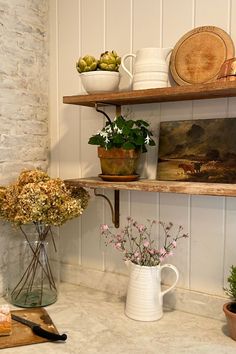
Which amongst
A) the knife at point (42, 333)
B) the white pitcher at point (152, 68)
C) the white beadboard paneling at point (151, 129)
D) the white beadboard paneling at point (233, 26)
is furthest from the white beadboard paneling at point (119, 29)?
the knife at point (42, 333)

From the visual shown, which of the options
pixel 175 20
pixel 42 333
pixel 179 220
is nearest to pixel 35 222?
pixel 42 333

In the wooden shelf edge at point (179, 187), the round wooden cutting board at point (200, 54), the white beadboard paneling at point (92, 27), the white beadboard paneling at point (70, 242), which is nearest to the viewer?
the wooden shelf edge at point (179, 187)

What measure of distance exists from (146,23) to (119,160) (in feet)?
1.67

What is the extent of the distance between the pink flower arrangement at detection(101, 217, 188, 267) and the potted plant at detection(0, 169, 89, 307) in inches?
6.5

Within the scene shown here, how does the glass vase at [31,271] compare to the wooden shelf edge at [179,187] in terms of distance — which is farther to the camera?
the glass vase at [31,271]

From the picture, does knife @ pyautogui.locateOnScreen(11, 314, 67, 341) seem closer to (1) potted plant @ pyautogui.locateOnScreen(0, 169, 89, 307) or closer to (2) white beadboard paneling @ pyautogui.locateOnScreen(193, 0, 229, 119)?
(1) potted plant @ pyautogui.locateOnScreen(0, 169, 89, 307)

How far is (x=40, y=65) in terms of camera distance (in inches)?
64.6

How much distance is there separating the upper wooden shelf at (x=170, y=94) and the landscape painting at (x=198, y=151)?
0.31 ft

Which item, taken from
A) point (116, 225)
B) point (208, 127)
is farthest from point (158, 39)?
point (116, 225)

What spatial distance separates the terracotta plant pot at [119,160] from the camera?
129 centimetres

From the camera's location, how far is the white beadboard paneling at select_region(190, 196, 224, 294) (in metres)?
1.29

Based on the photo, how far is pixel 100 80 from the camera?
131 cm

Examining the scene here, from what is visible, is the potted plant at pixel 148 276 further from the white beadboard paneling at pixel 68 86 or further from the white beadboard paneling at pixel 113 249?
the white beadboard paneling at pixel 68 86

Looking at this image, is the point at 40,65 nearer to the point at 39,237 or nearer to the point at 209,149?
the point at 39,237
